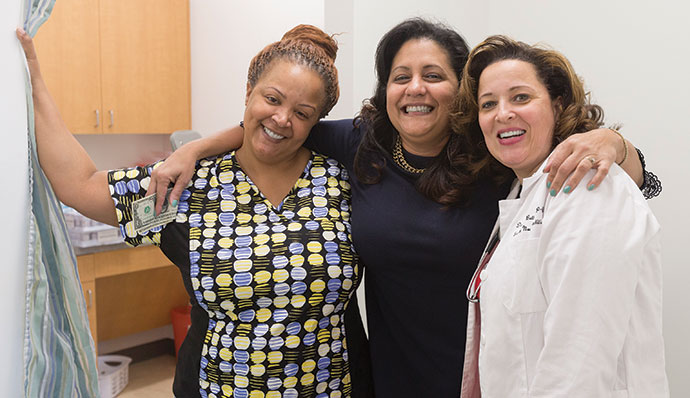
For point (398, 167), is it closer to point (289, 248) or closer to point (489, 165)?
point (489, 165)

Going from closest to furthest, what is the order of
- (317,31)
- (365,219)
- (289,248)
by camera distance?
(289,248)
(365,219)
(317,31)

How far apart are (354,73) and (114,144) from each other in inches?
75.4

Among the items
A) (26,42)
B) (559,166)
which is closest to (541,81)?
(559,166)

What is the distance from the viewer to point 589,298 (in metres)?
1.04

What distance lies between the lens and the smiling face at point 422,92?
1569 mm

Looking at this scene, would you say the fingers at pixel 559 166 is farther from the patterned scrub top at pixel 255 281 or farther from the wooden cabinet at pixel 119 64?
the wooden cabinet at pixel 119 64

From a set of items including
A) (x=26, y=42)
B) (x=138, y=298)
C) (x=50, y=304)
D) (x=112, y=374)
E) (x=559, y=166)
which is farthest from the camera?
(x=138, y=298)

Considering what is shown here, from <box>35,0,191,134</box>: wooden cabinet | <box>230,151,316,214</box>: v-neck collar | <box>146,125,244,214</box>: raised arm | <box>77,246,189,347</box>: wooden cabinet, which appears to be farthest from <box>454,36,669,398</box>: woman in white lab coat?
<box>35,0,191,134</box>: wooden cabinet

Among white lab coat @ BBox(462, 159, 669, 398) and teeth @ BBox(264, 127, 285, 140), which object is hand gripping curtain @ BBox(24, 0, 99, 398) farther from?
white lab coat @ BBox(462, 159, 669, 398)

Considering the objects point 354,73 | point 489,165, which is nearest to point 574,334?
point 489,165

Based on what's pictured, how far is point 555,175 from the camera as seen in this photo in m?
1.16

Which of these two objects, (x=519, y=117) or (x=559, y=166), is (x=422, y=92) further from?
(x=559, y=166)

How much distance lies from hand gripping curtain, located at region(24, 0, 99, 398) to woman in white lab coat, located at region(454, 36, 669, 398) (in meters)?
0.97

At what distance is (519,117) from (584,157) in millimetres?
209
